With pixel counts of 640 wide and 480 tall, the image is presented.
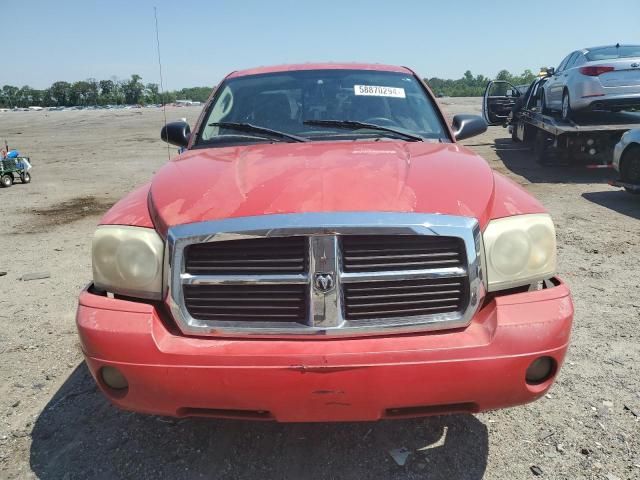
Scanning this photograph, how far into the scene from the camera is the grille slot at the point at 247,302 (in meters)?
2.05

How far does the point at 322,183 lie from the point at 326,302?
52cm

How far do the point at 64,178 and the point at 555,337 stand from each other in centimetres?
1173

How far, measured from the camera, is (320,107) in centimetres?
348

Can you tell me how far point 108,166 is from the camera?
1340cm

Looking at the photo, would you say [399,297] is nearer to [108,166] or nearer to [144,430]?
[144,430]

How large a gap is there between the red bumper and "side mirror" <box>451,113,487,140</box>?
2006 mm

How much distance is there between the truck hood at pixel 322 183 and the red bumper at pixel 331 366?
0.44 m

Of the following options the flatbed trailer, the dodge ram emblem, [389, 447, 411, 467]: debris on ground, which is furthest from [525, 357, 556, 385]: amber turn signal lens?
the flatbed trailer

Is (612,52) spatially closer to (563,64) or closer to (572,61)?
(572,61)

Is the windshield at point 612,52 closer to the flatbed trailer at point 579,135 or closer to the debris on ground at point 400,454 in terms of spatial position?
the flatbed trailer at point 579,135

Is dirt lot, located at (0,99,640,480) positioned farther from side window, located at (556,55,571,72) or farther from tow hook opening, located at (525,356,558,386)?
side window, located at (556,55,571,72)

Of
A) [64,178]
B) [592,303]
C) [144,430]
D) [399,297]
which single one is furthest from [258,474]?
[64,178]

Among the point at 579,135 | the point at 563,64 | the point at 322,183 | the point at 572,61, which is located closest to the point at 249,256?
the point at 322,183

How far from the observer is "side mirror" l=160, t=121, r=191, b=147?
3.95 m
